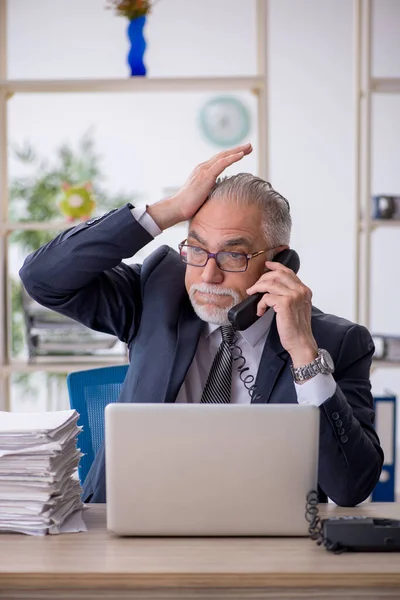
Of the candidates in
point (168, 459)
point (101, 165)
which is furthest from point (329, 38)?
point (168, 459)

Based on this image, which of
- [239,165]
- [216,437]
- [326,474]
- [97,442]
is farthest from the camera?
[239,165]

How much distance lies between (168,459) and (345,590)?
0.33m

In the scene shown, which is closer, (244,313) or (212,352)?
(244,313)

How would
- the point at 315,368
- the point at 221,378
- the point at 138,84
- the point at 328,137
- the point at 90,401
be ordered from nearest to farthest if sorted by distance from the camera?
the point at 315,368
the point at 221,378
the point at 90,401
the point at 138,84
the point at 328,137

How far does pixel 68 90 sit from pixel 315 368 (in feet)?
6.73

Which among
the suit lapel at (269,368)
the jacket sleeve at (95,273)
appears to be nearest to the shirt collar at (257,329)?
the suit lapel at (269,368)

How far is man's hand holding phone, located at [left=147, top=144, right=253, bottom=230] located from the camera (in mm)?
1879

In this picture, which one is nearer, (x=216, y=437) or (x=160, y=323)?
(x=216, y=437)

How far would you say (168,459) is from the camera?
1.24 metres

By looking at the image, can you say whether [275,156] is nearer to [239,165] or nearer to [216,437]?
[239,165]

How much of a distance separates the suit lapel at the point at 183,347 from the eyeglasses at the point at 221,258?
5.5 inches

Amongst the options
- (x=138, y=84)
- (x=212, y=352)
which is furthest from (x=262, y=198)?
(x=138, y=84)

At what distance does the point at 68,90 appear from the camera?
319 cm

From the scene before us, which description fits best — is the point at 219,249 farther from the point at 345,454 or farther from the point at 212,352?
the point at 345,454
